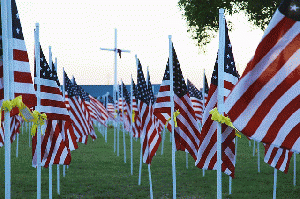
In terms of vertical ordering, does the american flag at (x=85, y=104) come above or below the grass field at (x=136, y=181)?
above

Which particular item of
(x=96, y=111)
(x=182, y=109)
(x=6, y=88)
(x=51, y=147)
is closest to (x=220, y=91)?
(x=6, y=88)

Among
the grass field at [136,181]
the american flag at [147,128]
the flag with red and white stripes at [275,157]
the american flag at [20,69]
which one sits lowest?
the grass field at [136,181]

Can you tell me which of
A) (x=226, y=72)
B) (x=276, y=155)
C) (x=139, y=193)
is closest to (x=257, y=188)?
(x=276, y=155)

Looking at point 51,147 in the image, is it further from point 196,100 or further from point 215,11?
point 196,100

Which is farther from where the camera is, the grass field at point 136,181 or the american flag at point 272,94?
the grass field at point 136,181

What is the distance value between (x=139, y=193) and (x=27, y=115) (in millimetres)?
6574

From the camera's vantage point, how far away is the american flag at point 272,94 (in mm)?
4055

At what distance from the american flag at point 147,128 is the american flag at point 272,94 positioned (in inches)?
246

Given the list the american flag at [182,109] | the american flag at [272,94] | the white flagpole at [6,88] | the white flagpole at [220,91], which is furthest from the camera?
the american flag at [182,109]

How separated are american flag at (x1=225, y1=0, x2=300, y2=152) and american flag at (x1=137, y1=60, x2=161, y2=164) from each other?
6252 mm

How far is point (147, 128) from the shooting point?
10.5 metres

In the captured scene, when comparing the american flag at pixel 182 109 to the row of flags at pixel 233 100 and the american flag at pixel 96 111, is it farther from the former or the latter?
the american flag at pixel 96 111

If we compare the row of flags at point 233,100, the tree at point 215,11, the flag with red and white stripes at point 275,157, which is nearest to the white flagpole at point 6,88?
the row of flags at point 233,100

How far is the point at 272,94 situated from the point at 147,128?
21.4 feet
